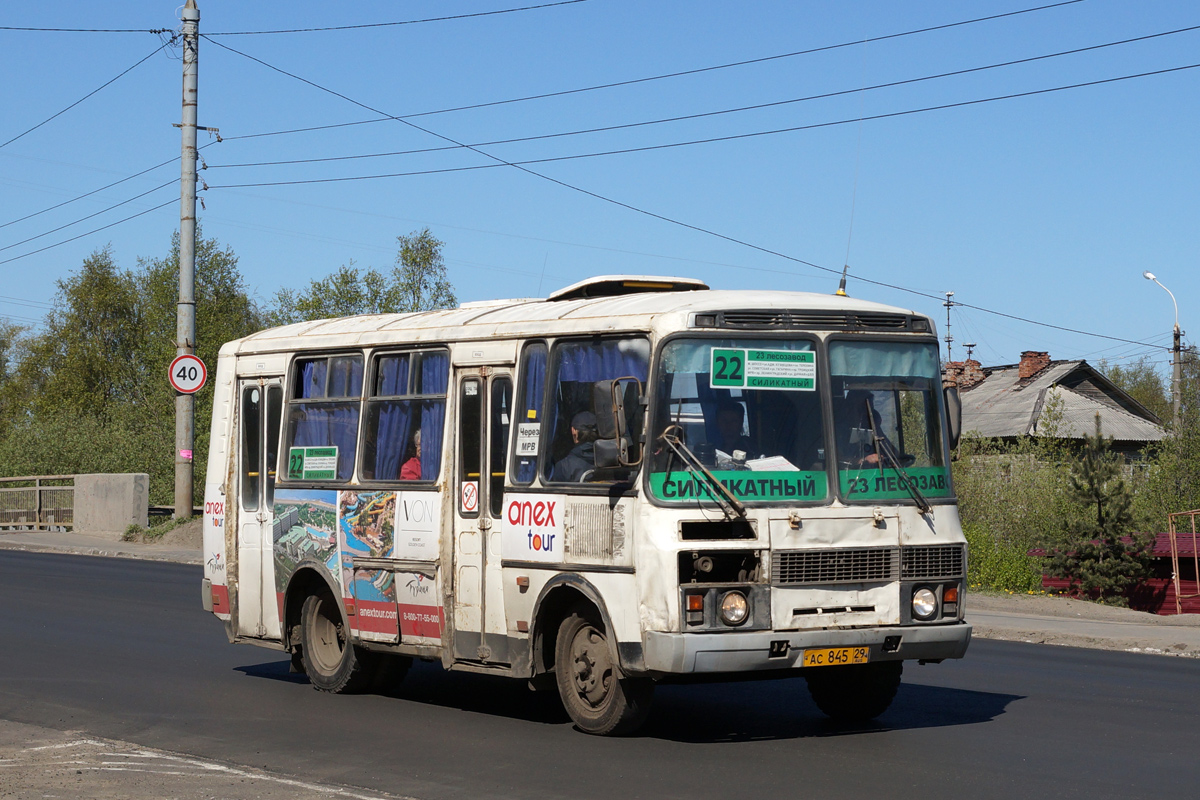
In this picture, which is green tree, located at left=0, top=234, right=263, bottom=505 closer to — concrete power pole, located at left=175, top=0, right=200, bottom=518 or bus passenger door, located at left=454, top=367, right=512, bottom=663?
concrete power pole, located at left=175, top=0, right=200, bottom=518

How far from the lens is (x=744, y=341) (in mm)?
9531

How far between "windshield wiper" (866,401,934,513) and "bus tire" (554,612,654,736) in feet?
6.68

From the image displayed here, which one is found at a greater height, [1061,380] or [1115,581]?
[1061,380]

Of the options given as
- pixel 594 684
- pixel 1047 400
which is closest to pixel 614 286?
pixel 594 684

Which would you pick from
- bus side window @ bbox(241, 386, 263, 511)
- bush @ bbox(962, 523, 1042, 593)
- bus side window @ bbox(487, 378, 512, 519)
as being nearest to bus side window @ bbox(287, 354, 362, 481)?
bus side window @ bbox(241, 386, 263, 511)

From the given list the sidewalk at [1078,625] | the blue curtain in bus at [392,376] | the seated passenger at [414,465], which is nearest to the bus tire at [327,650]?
the seated passenger at [414,465]

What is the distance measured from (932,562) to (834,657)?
0.99 metres

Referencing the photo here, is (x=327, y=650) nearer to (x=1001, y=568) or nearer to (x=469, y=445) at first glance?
(x=469, y=445)

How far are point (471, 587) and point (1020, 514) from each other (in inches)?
834

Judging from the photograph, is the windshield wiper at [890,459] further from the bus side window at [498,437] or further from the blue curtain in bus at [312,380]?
the blue curtain in bus at [312,380]

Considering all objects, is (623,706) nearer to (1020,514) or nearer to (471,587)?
(471,587)

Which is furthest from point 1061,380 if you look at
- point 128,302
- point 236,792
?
point 236,792

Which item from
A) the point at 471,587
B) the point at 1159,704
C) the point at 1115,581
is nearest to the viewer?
the point at 471,587

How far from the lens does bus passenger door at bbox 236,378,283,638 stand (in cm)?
1288
